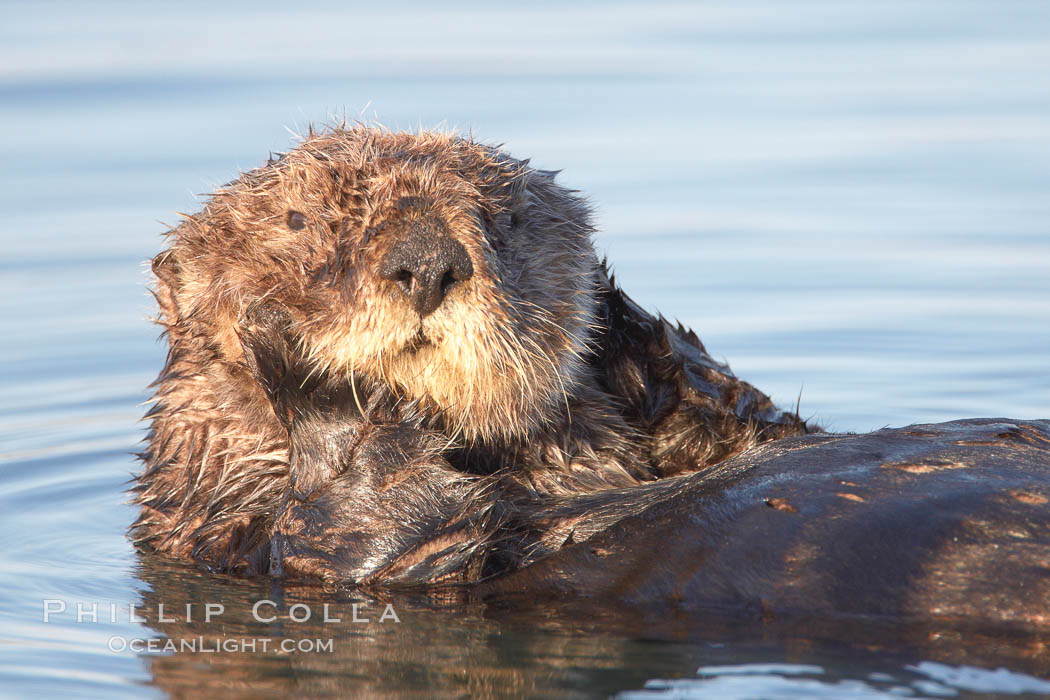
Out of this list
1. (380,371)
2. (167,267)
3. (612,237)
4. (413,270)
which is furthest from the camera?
(612,237)

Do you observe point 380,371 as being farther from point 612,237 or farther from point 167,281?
point 612,237

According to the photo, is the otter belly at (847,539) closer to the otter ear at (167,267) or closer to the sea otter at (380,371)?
the sea otter at (380,371)

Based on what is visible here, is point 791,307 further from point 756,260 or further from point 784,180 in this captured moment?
point 784,180

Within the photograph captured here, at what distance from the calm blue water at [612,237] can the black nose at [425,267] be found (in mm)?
914

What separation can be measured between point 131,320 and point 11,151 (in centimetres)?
238

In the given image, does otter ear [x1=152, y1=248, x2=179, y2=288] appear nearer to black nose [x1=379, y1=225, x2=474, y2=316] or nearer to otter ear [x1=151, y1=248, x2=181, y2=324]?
otter ear [x1=151, y1=248, x2=181, y2=324]

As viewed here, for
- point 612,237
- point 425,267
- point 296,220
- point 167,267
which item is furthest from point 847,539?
point 612,237

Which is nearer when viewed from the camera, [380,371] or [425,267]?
[425,267]

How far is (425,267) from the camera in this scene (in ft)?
12.7

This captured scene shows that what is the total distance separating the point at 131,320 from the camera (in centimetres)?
852

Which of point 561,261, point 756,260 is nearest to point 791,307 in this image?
point 756,260

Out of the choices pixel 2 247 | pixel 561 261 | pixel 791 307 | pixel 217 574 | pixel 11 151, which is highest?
pixel 11 151

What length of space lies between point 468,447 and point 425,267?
84 centimetres

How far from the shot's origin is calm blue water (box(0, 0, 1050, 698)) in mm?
3801
